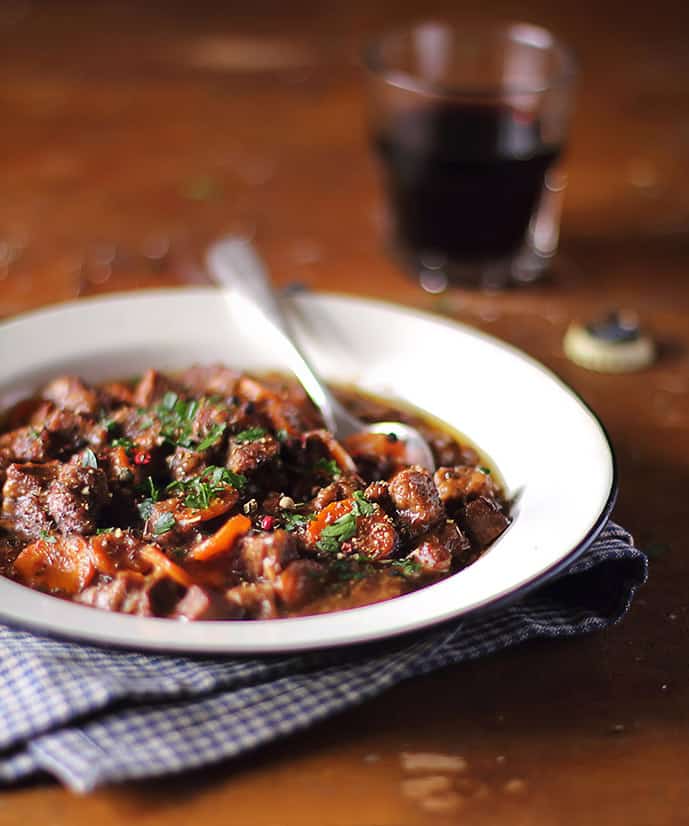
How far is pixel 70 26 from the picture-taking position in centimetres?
840

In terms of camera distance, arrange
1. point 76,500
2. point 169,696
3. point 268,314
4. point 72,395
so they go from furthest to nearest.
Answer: point 268,314 < point 72,395 < point 76,500 < point 169,696

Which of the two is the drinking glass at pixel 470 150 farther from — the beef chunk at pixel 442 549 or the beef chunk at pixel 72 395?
the beef chunk at pixel 442 549

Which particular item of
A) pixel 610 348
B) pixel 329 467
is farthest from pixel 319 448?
pixel 610 348

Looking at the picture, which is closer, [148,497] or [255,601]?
[255,601]

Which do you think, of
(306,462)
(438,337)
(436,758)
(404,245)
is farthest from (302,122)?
(436,758)

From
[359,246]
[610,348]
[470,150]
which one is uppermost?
[470,150]

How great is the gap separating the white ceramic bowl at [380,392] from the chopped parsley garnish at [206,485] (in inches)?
25.3

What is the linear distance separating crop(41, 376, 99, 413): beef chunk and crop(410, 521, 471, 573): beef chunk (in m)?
1.28

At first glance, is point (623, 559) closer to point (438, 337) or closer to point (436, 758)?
point (436, 758)

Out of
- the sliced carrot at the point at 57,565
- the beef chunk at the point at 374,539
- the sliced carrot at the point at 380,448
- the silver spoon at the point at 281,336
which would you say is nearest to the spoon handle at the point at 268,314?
the silver spoon at the point at 281,336

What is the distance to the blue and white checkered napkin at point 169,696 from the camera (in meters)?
2.46

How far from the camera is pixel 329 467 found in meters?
3.44

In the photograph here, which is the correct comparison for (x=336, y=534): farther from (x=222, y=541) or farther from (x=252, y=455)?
(x=252, y=455)

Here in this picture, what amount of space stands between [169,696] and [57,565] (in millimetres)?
607
